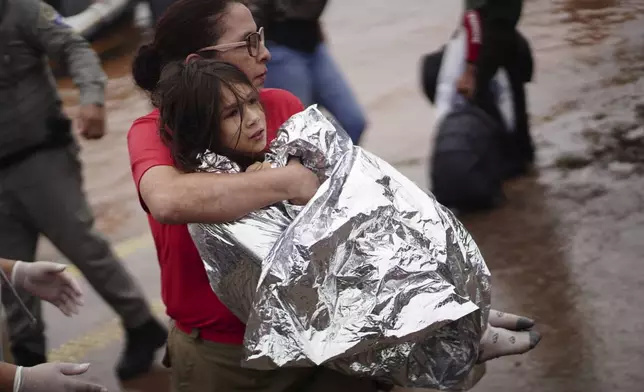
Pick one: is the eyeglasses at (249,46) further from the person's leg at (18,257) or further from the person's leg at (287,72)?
the person's leg at (287,72)

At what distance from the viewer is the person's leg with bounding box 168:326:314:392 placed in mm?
2342

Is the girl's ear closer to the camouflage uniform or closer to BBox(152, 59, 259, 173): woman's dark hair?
BBox(152, 59, 259, 173): woman's dark hair

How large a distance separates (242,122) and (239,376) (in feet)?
2.13

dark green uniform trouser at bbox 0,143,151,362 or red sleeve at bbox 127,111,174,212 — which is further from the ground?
red sleeve at bbox 127,111,174,212

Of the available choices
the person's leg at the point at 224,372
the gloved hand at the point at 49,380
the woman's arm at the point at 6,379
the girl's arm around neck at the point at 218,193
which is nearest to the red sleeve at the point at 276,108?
the girl's arm around neck at the point at 218,193

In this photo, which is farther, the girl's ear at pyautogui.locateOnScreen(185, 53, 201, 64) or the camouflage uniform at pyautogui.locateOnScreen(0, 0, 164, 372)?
the camouflage uniform at pyautogui.locateOnScreen(0, 0, 164, 372)

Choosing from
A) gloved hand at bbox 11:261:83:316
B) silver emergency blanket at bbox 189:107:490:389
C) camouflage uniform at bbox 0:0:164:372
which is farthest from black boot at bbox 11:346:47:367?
silver emergency blanket at bbox 189:107:490:389

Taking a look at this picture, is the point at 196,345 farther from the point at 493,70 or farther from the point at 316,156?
the point at 493,70

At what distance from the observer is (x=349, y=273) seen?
2014 mm

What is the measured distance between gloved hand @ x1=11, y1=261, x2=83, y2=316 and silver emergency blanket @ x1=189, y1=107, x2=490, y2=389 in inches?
26.5

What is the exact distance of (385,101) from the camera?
24.1 ft

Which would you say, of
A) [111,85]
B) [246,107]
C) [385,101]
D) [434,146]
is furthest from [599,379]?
[111,85]

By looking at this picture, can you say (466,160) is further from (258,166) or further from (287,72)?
(258,166)

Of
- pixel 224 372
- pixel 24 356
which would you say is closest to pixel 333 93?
pixel 24 356
